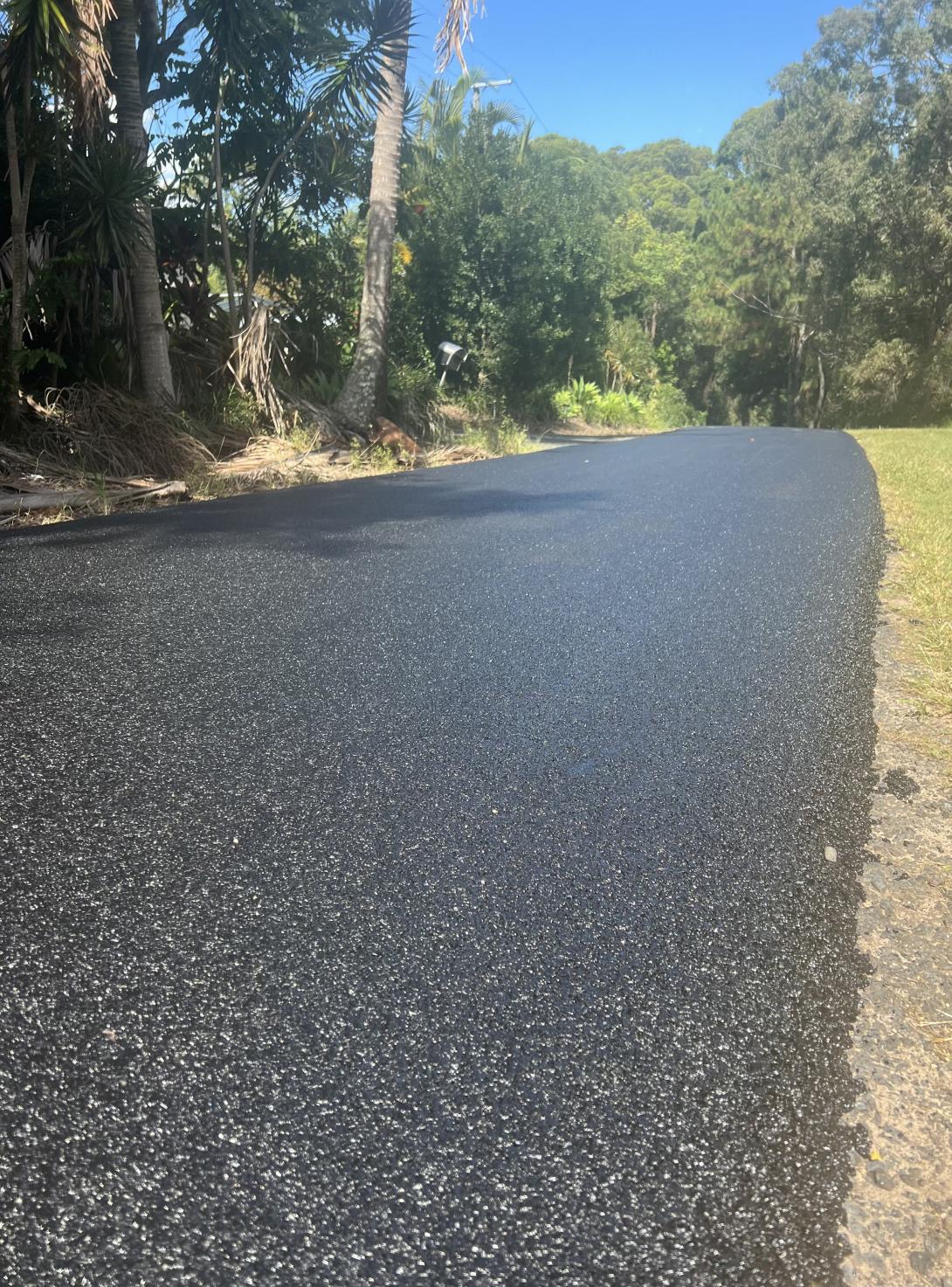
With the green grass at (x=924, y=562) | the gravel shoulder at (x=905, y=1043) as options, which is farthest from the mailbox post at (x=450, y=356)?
the gravel shoulder at (x=905, y=1043)

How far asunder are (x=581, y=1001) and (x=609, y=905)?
30 cm

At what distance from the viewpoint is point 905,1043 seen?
4.92 ft

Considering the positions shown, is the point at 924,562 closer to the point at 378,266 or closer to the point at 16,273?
the point at 16,273

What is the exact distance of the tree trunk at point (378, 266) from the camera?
36.4 feet

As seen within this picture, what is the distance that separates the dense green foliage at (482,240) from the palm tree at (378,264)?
1.62 ft

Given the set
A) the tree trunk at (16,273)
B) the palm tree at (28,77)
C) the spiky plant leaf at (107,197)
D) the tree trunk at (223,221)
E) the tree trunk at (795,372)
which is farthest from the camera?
the tree trunk at (795,372)

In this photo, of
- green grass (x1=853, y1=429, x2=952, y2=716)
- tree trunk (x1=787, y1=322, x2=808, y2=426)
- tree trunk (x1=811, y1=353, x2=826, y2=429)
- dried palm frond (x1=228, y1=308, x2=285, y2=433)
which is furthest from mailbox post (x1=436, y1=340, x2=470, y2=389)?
tree trunk (x1=787, y1=322, x2=808, y2=426)

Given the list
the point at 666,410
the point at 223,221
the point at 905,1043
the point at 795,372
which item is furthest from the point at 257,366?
the point at 795,372

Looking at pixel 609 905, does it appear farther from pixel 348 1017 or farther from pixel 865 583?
pixel 865 583

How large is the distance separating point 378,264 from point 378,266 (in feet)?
0.10

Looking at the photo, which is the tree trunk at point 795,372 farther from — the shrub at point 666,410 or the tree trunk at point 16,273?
the tree trunk at point 16,273

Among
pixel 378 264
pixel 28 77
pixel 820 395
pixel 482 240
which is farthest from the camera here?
pixel 820 395

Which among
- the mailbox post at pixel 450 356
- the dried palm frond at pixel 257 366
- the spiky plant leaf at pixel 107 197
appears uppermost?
the spiky plant leaf at pixel 107 197

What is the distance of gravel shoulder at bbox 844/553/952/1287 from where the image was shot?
116cm
